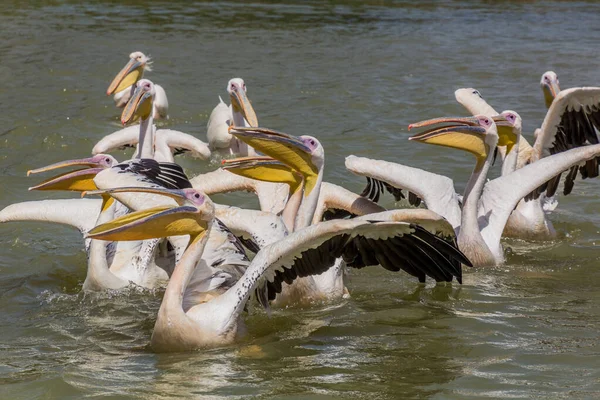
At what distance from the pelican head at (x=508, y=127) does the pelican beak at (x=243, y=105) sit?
6.37 feet

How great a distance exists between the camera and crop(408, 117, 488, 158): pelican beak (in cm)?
652

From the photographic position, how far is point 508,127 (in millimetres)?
7469

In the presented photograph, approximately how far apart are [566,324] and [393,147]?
462 cm

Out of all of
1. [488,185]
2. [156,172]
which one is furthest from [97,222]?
[488,185]

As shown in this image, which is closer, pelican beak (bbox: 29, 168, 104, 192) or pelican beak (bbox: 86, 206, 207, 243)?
pelican beak (bbox: 86, 206, 207, 243)

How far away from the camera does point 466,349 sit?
5.19m

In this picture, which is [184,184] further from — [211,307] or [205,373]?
[205,373]

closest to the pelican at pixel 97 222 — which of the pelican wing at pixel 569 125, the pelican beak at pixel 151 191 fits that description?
the pelican beak at pixel 151 191

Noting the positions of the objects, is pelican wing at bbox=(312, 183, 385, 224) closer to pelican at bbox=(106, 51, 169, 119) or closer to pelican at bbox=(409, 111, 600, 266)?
pelican at bbox=(409, 111, 600, 266)

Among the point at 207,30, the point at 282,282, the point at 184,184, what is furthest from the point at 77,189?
the point at 207,30

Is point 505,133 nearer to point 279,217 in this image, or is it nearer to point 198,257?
point 279,217

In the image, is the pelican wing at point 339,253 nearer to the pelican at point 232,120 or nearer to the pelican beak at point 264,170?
the pelican beak at point 264,170

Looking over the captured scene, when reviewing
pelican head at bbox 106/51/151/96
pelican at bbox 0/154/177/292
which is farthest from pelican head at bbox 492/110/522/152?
pelican head at bbox 106/51/151/96

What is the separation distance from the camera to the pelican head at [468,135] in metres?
6.55
